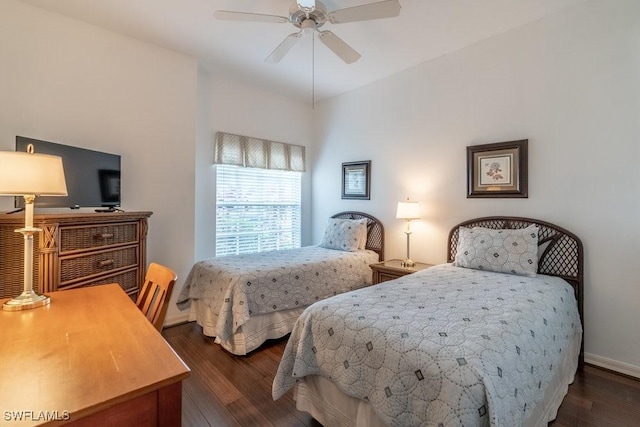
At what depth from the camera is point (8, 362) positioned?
84cm

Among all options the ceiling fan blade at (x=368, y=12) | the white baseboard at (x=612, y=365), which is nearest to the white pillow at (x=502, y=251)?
the white baseboard at (x=612, y=365)

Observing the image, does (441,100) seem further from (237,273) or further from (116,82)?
(116,82)

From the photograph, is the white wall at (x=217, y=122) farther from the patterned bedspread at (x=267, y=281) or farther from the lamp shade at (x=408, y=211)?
the lamp shade at (x=408, y=211)

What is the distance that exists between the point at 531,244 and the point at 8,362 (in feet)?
10.1

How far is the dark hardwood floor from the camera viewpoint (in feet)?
5.99

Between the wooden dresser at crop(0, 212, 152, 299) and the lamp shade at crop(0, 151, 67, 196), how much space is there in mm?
640

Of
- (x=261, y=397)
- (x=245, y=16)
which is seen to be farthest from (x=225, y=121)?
(x=261, y=397)

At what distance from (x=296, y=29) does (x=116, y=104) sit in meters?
1.84

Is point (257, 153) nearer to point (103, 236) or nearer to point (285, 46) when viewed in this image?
point (285, 46)

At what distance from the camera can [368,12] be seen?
2.02 m

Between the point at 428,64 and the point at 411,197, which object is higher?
the point at 428,64

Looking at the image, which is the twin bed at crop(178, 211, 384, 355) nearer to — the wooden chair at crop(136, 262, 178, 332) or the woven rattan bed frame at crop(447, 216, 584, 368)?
the wooden chair at crop(136, 262, 178, 332)

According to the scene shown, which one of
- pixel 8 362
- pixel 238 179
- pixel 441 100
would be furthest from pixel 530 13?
pixel 8 362

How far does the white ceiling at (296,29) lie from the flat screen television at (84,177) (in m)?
1.22
